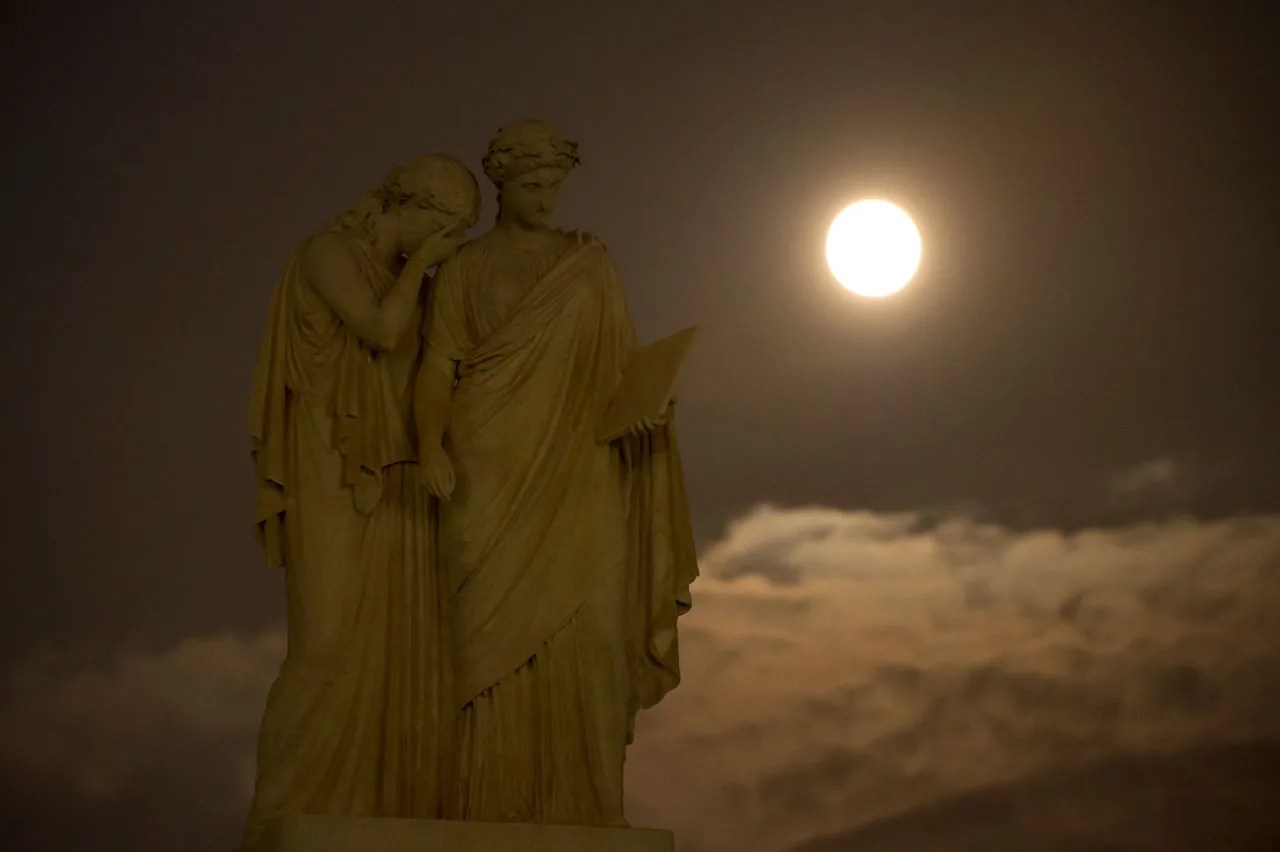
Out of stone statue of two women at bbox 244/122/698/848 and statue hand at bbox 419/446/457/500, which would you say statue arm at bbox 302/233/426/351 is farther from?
statue hand at bbox 419/446/457/500

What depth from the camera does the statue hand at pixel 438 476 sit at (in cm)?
812

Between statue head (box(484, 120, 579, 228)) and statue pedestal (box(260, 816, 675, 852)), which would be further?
statue head (box(484, 120, 579, 228))

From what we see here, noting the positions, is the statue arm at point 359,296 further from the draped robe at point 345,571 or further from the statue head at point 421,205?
the statue head at point 421,205

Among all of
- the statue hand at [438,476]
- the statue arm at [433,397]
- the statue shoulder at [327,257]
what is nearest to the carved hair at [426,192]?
the statue shoulder at [327,257]

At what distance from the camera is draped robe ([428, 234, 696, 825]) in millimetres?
8008

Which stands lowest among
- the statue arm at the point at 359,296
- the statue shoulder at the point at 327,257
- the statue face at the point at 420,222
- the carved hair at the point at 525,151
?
the statue arm at the point at 359,296

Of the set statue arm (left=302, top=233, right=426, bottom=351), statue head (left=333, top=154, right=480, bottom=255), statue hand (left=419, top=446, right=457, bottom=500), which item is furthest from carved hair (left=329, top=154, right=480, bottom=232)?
statue hand (left=419, top=446, right=457, bottom=500)

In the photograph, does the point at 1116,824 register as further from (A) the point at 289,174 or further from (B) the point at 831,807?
(A) the point at 289,174

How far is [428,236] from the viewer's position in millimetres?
8562

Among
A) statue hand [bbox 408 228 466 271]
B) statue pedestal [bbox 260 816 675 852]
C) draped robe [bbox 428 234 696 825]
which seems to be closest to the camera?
statue pedestal [bbox 260 816 675 852]

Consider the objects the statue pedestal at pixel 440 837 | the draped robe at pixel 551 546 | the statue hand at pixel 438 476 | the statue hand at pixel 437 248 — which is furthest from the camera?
the statue hand at pixel 437 248

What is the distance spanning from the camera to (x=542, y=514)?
8203mm

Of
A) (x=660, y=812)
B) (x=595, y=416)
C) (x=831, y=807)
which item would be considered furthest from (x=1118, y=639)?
(x=595, y=416)

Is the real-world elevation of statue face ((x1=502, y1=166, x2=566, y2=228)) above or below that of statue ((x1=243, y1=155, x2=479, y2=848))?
above
